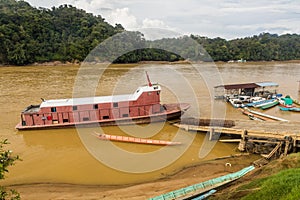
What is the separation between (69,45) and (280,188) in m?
75.9

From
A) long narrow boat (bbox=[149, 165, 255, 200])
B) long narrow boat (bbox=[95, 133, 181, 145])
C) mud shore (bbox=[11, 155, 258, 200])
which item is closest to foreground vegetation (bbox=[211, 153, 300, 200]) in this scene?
long narrow boat (bbox=[149, 165, 255, 200])

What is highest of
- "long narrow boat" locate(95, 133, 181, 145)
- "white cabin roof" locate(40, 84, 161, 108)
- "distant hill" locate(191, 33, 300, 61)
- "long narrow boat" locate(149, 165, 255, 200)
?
"distant hill" locate(191, 33, 300, 61)

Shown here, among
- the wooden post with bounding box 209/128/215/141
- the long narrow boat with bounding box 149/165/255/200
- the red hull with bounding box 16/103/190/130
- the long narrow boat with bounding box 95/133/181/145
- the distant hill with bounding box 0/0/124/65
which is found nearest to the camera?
the long narrow boat with bounding box 149/165/255/200

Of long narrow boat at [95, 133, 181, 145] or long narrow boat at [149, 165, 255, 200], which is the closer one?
long narrow boat at [149, 165, 255, 200]

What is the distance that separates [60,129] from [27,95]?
14.2 metres

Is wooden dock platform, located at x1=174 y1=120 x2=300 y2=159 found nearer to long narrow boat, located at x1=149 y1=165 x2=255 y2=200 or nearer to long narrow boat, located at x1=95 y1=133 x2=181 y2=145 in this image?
long narrow boat, located at x1=95 y1=133 x2=181 y2=145

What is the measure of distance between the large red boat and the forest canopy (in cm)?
4766

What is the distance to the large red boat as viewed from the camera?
63.6 feet

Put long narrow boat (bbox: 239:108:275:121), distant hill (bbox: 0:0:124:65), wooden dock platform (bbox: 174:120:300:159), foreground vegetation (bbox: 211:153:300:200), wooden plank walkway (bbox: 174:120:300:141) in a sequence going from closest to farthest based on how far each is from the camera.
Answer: foreground vegetation (bbox: 211:153:300:200)
wooden dock platform (bbox: 174:120:300:159)
wooden plank walkway (bbox: 174:120:300:141)
long narrow boat (bbox: 239:108:275:121)
distant hill (bbox: 0:0:124:65)

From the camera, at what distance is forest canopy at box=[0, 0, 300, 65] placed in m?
67.9

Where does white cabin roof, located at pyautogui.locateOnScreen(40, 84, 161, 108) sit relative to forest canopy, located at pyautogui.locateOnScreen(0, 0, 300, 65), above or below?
below

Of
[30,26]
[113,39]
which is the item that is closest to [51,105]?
[113,39]

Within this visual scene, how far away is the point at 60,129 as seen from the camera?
1983cm

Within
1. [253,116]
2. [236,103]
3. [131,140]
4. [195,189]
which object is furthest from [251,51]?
[195,189]
